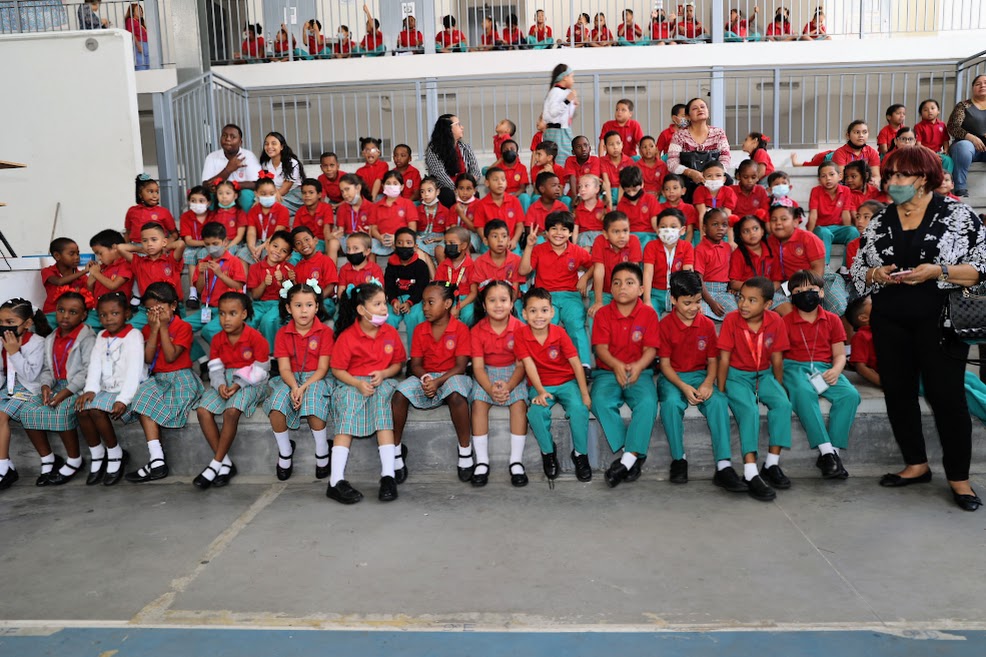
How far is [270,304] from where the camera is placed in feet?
21.1

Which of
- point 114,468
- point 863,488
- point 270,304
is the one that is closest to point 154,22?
point 270,304

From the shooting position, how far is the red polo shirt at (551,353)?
500 centimetres

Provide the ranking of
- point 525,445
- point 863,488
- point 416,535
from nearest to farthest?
point 416,535 → point 863,488 → point 525,445

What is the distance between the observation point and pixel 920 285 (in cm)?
405

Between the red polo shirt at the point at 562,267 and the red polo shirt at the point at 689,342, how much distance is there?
1.15m

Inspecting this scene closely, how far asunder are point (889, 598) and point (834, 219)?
16.1 ft

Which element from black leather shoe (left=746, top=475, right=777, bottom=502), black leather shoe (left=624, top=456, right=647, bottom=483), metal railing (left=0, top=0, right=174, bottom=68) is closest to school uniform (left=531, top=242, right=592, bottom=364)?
black leather shoe (left=624, top=456, right=647, bottom=483)

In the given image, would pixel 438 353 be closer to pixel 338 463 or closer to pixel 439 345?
pixel 439 345

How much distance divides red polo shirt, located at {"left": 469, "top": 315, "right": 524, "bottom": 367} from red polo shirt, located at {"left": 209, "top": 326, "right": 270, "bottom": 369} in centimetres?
139

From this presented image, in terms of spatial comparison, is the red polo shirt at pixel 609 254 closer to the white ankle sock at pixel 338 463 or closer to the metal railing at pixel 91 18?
Result: the white ankle sock at pixel 338 463

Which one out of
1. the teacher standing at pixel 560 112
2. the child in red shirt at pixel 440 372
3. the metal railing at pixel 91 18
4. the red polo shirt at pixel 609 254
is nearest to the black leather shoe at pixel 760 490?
the child in red shirt at pixel 440 372

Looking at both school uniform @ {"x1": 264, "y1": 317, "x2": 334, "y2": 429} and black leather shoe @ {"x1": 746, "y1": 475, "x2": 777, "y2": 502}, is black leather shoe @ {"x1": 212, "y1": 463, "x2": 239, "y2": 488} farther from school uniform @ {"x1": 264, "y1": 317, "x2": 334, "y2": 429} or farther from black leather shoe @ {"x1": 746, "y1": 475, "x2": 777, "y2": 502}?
black leather shoe @ {"x1": 746, "y1": 475, "x2": 777, "y2": 502}

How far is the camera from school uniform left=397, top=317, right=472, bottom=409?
5039mm

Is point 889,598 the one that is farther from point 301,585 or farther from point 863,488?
point 301,585
